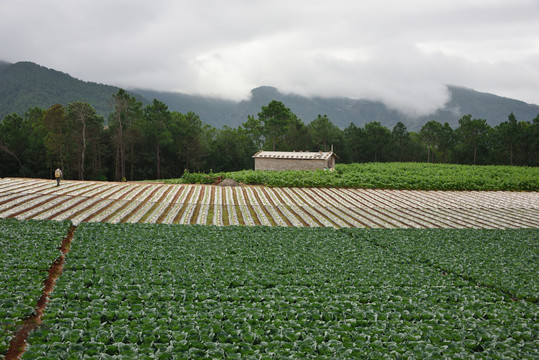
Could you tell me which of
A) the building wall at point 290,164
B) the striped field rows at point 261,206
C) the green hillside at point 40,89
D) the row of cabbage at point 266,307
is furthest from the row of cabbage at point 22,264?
the green hillside at point 40,89

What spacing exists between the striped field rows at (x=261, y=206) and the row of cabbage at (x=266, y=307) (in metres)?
8.51

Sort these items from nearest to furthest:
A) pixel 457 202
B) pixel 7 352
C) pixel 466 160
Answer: pixel 7 352
pixel 457 202
pixel 466 160

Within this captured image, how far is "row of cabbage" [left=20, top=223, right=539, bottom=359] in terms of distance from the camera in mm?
6664

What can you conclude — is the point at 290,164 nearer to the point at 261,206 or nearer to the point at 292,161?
the point at 292,161

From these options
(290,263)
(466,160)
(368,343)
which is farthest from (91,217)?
(466,160)

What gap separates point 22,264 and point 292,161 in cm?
4841

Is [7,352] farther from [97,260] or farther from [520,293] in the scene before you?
[520,293]

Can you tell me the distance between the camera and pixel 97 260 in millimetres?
11438

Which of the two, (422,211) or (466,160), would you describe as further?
(466,160)

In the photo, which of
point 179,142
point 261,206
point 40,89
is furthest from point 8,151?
point 40,89

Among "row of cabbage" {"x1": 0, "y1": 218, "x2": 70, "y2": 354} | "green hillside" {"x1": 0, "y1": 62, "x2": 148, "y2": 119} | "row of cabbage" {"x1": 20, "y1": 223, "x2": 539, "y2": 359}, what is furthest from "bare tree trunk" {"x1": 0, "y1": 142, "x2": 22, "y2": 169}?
"row of cabbage" {"x1": 20, "y1": 223, "x2": 539, "y2": 359}

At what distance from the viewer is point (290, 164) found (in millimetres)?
57281

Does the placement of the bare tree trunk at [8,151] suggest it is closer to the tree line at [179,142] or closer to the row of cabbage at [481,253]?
the tree line at [179,142]

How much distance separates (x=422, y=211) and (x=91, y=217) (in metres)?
24.7
